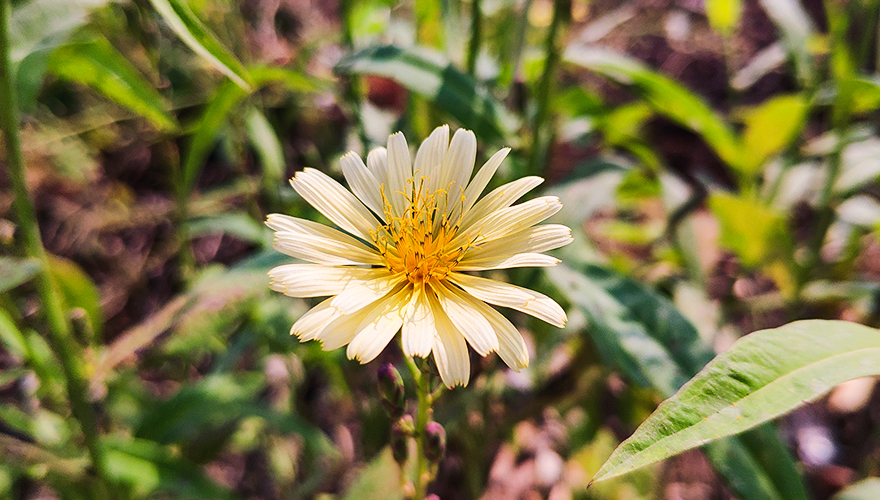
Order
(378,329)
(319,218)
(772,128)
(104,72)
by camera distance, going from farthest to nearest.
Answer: (772,128) → (319,218) → (104,72) → (378,329)

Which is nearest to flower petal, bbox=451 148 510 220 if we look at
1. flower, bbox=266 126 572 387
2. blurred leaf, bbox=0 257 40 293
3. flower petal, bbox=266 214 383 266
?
flower, bbox=266 126 572 387

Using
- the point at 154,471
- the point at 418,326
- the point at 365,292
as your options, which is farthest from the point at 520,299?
the point at 154,471

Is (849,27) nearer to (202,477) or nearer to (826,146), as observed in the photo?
(826,146)

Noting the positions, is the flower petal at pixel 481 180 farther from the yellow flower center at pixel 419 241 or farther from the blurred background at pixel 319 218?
the blurred background at pixel 319 218

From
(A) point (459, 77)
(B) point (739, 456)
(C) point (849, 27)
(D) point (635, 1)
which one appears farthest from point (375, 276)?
(D) point (635, 1)

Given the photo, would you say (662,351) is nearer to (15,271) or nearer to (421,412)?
(421,412)

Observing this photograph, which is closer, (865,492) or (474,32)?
(865,492)
